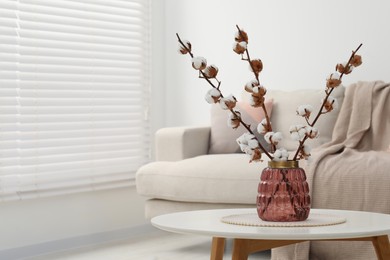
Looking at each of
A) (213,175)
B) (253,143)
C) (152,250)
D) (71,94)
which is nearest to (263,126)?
(253,143)

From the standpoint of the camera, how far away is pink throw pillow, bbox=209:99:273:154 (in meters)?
4.28

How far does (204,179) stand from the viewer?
376 centimetres

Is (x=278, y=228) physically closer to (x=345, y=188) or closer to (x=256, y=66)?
(x=256, y=66)

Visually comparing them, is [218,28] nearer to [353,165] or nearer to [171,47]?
[171,47]

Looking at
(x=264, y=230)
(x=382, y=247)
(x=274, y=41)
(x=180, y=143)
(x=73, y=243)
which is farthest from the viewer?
(x=274, y=41)

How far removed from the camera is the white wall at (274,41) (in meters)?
4.42

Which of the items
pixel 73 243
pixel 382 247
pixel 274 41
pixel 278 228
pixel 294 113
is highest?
pixel 274 41

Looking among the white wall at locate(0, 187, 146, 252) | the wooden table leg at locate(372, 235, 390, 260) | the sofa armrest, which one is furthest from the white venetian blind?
the wooden table leg at locate(372, 235, 390, 260)

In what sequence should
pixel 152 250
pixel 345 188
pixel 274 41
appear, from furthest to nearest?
pixel 274 41, pixel 152 250, pixel 345 188

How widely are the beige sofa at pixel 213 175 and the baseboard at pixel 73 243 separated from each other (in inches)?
21.5

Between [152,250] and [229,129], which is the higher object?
[229,129]

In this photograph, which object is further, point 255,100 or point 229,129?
point 229,129

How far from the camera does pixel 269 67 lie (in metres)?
4.81

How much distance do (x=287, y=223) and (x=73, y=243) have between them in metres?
2.29
